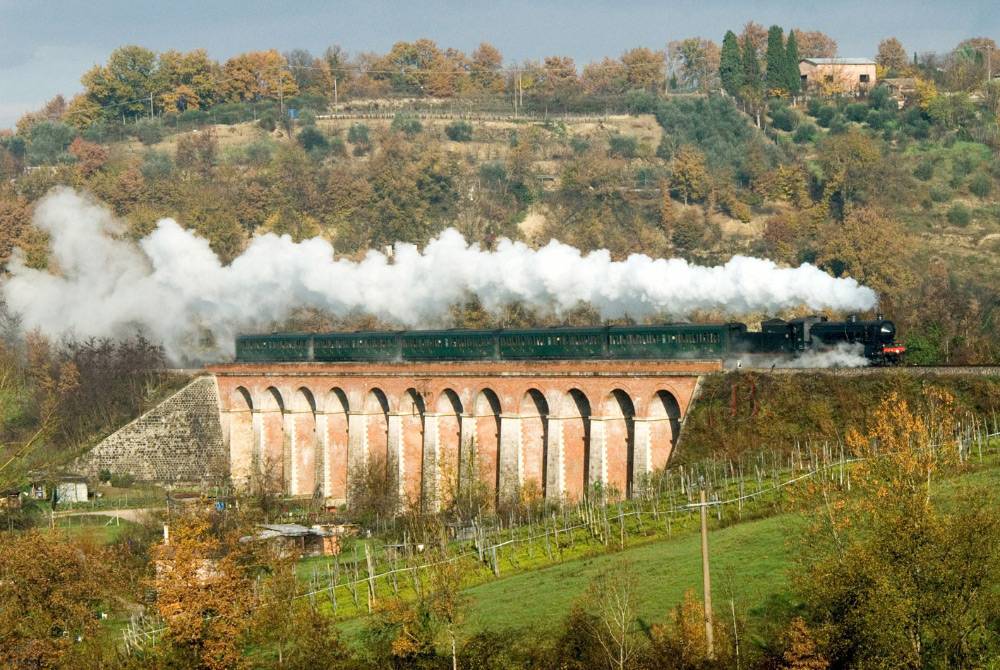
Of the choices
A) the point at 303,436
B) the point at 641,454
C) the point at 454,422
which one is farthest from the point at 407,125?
the point at 641,454

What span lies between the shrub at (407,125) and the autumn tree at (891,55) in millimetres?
55912

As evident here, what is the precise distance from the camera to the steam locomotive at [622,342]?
204ft

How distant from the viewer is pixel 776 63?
169 m

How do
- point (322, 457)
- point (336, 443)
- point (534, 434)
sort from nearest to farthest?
point (534, 434)
point (322, 457)
point (336, 443)

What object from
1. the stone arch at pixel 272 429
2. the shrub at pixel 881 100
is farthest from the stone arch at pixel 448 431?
the shrub at pixel 881 100

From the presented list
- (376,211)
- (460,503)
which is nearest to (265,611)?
(460,503)

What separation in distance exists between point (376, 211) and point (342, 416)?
5767cm

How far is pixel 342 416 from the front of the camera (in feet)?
282

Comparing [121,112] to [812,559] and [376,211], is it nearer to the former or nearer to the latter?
[376,211]

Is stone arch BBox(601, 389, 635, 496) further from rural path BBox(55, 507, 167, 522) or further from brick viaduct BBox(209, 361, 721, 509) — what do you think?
rural path BBox(55, 507, 167, 522)

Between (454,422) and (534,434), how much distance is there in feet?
22.0

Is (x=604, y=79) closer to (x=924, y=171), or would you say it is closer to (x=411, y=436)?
(x=924, y=171)

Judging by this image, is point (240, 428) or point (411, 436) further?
point (240, 428)

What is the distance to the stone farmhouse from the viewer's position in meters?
171
